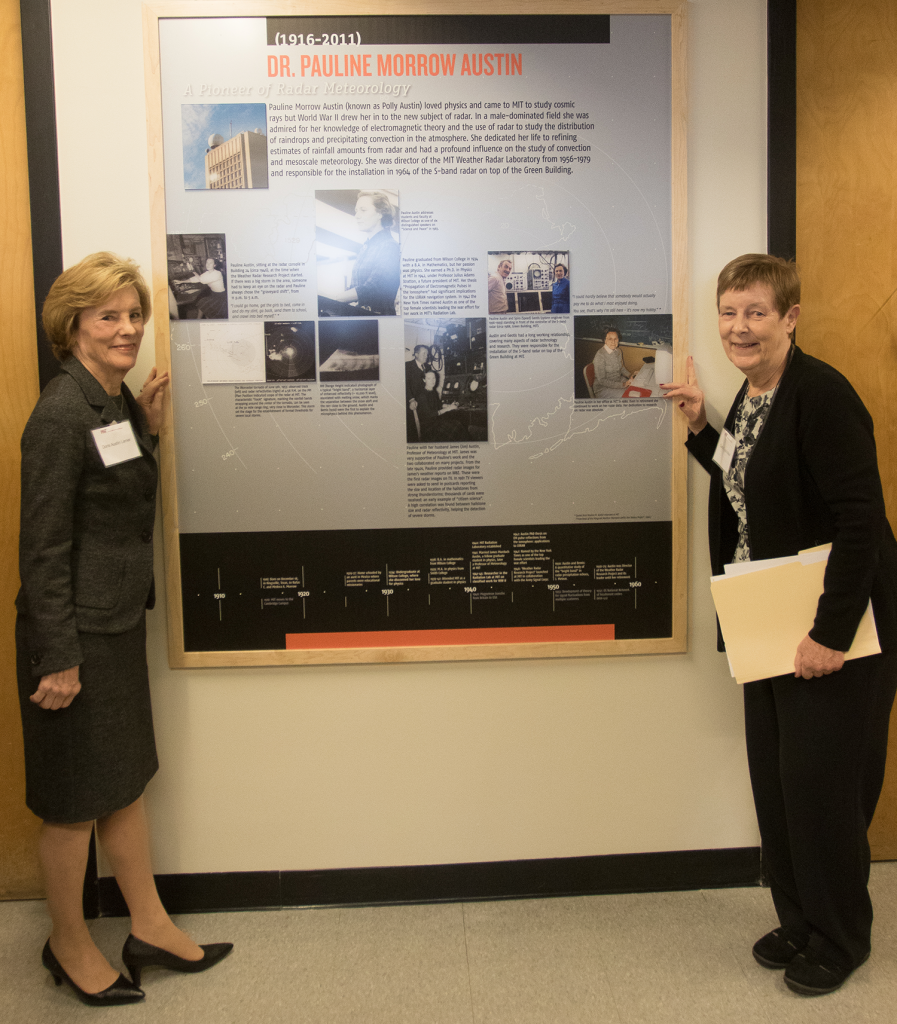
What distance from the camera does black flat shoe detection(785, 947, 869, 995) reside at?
1.68 meters

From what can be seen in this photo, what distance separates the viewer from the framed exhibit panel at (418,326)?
188 cm

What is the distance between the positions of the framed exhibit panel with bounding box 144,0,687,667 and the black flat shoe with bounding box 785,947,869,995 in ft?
2.72

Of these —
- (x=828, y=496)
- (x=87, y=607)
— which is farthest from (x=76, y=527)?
(x=828, y=496)

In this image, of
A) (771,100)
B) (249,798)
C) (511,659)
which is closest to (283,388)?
(511,659)

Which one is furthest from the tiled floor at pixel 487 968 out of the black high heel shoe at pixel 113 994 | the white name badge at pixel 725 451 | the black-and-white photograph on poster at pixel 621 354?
the black-and-white photograph on poster at pixel 621 354

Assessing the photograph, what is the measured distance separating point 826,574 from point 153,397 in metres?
1.77

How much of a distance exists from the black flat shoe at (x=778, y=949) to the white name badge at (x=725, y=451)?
48.5 inches

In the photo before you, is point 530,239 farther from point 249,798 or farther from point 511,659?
point 249,798

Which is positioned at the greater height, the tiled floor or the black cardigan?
the black cardigan

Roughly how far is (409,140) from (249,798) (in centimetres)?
194

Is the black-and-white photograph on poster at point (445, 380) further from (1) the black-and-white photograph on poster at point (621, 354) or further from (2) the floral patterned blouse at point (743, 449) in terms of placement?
(2) the floral patterned blouse at point (743, 449)

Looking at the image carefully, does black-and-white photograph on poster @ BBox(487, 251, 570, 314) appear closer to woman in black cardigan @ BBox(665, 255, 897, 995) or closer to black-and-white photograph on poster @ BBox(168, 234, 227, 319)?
woman in black cardigan @ BBox(665, 255, 897, 995)

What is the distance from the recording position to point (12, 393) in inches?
78.3

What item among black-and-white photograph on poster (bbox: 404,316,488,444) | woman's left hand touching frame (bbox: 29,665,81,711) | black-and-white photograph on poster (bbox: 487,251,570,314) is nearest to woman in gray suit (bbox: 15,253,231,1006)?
woman's left hand touching frame (bbox: 29,665,81,711)
